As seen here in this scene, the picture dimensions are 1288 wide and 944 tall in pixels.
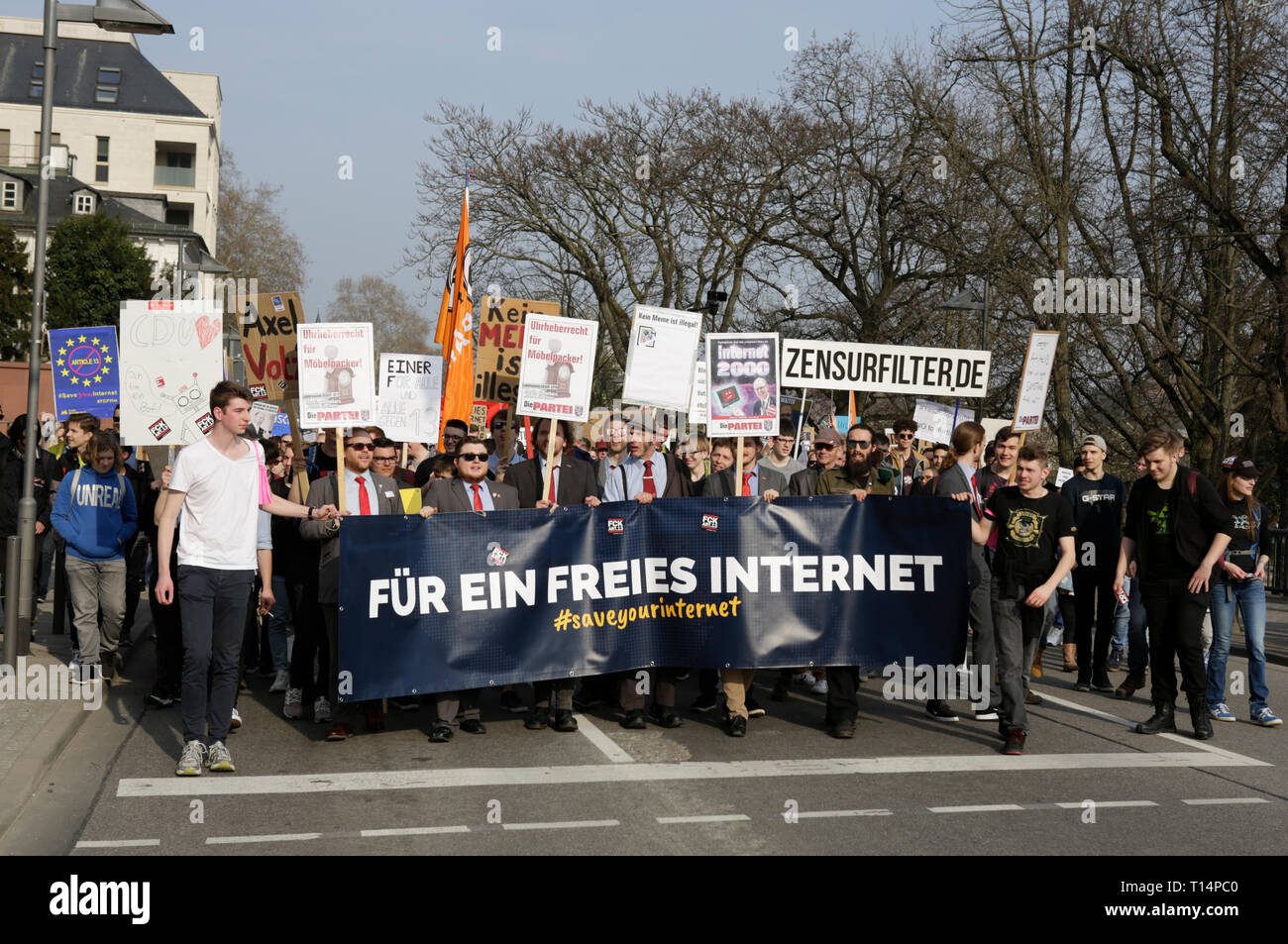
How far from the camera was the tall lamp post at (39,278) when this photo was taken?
388 inches

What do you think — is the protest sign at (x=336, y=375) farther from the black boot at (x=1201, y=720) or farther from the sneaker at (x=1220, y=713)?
the sneaker at (x=1220, y=713)

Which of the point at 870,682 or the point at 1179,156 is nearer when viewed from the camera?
the point at 870,682

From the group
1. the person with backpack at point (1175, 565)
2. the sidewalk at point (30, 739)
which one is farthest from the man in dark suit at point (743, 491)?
the sidewalk at point (30, 739)

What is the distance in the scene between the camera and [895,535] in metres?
9.05

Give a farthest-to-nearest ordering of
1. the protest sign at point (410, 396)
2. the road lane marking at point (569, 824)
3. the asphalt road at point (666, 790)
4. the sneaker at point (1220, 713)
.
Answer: the protest sign at point (410, 396), the sneaker at point (1220, 713), the road lane marking at point (569, 824), the asphalt road at point (666, 790)

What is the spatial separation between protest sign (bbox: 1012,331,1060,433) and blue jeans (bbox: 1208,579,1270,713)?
10.0ft

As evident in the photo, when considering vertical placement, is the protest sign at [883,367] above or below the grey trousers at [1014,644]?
above

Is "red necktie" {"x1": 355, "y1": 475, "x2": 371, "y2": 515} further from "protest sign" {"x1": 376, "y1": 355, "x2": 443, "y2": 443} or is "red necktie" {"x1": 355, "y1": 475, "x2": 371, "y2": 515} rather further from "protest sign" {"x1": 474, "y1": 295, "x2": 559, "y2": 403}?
"protest sign" {"x1": 474, "y1": 295, "x2": 559, "y2": 403}

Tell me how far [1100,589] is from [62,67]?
86079 mm

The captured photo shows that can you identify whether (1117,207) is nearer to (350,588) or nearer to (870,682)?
(870,682)

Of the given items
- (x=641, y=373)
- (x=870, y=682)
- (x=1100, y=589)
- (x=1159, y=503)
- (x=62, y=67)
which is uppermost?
(x=62, y=67)

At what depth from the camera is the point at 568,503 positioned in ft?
31.1
